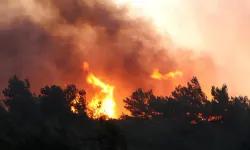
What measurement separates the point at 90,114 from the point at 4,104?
579 inches

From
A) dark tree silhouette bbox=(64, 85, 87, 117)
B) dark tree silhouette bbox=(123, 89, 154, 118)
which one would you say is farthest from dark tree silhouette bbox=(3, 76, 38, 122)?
dark tree silhouette bbox=(123, 89, 154, 118)

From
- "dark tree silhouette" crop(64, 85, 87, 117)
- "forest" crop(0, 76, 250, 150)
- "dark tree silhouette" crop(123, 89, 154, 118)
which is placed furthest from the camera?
"dark tree silhouette" crop(123, 89, 154, 118)

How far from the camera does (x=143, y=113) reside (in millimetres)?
85500

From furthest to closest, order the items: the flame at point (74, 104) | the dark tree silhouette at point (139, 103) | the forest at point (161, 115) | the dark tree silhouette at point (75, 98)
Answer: the dark tree silhouette at point (139, 103), the dark tree silhouette at point (75, 98), the flame at point (74, 104), the forest at point (161, 115)

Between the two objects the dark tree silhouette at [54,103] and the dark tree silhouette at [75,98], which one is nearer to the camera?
the dark tree silhouette at [54,103]

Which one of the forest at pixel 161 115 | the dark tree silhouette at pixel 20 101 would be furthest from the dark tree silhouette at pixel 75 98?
the dark tree silhouette at pixel 20 101

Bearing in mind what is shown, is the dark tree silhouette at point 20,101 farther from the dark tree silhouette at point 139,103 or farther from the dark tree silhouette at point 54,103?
the dark tree silhouette at point 139,103

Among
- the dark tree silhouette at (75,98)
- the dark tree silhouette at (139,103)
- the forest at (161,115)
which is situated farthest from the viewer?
the dark tree silhouette at (139,103)

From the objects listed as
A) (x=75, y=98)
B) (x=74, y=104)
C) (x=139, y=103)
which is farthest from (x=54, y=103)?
(x=139, y=103)

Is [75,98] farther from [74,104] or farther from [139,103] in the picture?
[139,103]

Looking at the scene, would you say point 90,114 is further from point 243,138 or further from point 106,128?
point 106,128

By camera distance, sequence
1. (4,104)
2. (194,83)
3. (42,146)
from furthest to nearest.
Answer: (194,83)
(4,104)
(42,146)

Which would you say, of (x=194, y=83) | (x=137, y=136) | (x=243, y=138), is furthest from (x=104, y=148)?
(x=194, y=83)

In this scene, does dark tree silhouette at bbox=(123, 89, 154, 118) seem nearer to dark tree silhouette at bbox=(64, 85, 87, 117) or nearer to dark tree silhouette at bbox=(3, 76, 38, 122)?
dark tree silhouette at bbox=(64, 85, 87, 117)
